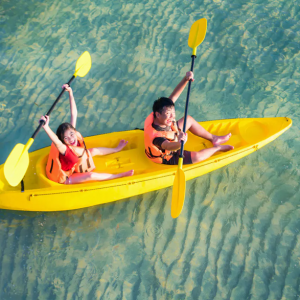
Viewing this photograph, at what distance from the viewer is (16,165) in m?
4.01

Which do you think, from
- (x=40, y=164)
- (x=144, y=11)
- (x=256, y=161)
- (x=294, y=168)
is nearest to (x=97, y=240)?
(x=40, y=164)

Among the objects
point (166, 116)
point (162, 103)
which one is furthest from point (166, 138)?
point (162, 103)

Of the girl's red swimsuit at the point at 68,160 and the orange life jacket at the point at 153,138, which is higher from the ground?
the orange life jacket at the point at 153,138

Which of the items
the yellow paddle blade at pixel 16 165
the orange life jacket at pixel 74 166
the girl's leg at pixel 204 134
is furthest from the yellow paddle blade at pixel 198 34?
the yellow paddle blade at pixel 16 165

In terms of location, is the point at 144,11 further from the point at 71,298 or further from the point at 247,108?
the point at 71,298

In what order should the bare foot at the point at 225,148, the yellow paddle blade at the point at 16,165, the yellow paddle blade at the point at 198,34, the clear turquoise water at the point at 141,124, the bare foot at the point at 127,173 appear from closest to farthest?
the yellow paddle blade at the point at 16,165
the clear turquoise water at the point at 141,124
the bare foot at the point at 127,173
the bare foot at the point at 225,148
the yellow paddle blade at the point at 198,34

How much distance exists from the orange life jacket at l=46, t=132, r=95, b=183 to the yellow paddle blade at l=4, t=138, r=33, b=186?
337 millimetres

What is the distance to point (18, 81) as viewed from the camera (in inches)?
263

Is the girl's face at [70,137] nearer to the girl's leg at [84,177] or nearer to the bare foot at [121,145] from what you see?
the girl's leg at [84,177]

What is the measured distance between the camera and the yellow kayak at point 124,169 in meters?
4.23

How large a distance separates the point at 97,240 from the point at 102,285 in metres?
0.59

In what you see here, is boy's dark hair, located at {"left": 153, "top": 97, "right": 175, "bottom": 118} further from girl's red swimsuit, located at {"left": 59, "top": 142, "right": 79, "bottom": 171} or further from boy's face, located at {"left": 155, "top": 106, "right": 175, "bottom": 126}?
girl's red swimsuit, located at {"left": 59, "top": 142, "right": 79, "bottom": 171}

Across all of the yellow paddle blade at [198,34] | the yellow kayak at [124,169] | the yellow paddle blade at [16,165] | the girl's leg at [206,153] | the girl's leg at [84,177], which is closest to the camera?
the yellow paddle blade at [16,165]

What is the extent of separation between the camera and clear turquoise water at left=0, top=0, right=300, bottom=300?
403 centimetres
